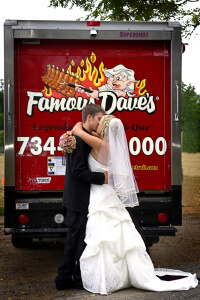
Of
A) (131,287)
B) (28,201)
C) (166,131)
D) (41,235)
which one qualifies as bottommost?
(131,287)

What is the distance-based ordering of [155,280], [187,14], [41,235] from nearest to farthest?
1. [155,280]
2. [41,235]
3. [187,14]

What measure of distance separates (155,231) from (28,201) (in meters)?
1.57

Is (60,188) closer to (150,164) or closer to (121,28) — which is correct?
(150,164)

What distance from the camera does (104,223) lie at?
504 cm

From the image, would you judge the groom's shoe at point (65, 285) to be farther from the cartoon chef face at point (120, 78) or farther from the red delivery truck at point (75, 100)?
the cartoon chef face at point (120, 78)

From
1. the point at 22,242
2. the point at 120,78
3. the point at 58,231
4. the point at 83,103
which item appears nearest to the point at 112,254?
the point at 58,231

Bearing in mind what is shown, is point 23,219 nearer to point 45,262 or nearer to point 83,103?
point 45,262

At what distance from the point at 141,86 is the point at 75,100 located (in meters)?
0.82

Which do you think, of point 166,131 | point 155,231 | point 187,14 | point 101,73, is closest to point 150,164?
point 166,131

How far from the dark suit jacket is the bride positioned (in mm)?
74

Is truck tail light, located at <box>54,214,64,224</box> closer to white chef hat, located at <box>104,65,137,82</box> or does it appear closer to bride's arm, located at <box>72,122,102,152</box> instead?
bride's arm, located at <box>72,122,102,152</box>

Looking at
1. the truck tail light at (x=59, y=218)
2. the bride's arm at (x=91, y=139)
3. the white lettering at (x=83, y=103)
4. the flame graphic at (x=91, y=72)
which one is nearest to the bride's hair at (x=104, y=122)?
the bride's arm at (x=91, y=139)

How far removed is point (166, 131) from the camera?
19.5 feet

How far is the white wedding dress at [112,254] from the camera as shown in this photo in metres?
4.91
